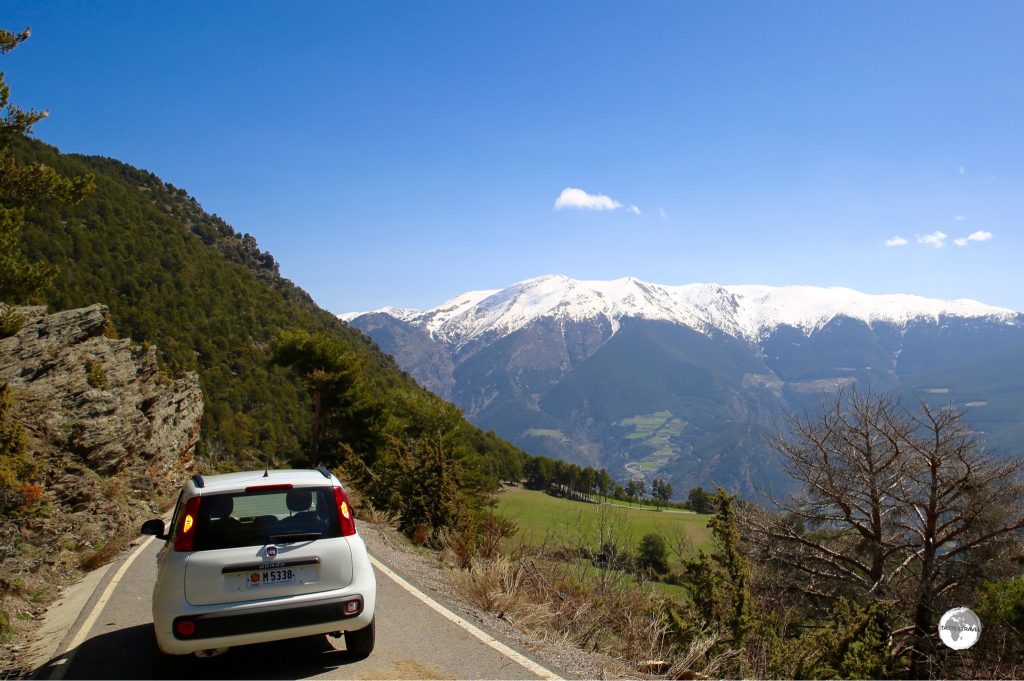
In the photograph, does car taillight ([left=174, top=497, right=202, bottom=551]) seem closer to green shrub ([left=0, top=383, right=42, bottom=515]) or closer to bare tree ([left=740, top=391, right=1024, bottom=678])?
green shrub ([left=0, top=383, right=42, bottom=515])

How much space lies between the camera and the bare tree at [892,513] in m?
14.5

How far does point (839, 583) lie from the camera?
17.0 metres

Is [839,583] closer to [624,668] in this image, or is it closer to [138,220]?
[624,668]

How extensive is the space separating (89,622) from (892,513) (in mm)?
18093

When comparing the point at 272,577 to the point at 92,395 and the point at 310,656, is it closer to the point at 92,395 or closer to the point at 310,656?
the point at 310,656

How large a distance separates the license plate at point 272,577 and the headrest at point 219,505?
0.59m

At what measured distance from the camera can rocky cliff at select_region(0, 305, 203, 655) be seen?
29.3 feet

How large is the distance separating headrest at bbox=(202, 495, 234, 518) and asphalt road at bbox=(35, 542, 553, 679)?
1.15 metres

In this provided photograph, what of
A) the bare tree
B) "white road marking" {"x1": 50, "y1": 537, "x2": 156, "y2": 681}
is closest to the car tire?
"white road marking" {"x1": 50, "y1": 537, "x2": 156, "y2": 681}

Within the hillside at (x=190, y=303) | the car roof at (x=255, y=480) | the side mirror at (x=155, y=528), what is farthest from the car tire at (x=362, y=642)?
the hillside at (x=190, y=303)

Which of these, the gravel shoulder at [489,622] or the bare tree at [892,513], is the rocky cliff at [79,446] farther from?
the bare tree at [892,513]

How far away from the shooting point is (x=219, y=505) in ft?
16.6

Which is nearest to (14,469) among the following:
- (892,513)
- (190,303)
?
(892,513)

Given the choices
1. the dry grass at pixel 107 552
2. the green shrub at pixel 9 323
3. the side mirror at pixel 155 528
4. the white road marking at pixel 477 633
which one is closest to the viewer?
the white road marking at pixel 477 633
